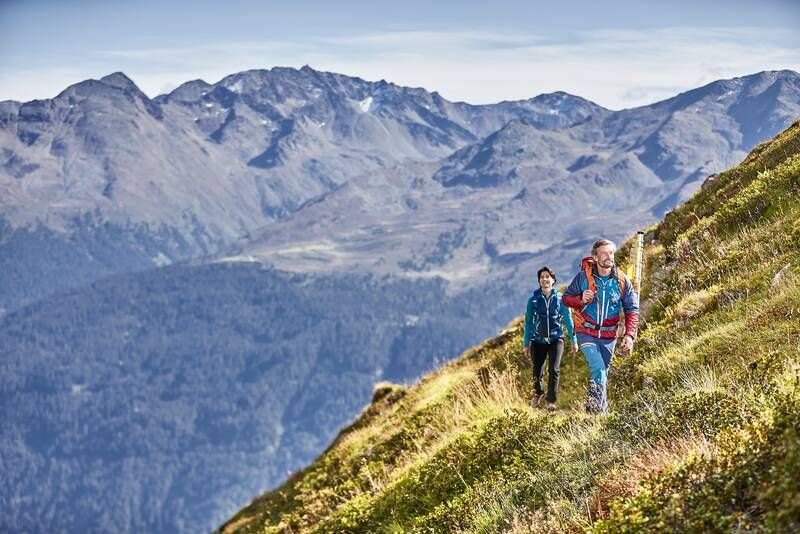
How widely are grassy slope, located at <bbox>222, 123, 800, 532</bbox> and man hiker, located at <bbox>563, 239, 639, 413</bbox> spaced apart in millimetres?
427

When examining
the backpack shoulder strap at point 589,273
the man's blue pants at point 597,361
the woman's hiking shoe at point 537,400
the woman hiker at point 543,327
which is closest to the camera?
the man's blue pants at point 597,361

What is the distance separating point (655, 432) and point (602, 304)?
5332 millimetres

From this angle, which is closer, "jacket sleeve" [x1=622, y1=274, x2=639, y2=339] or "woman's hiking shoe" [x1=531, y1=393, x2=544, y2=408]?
"jacket sleeve" [x1=622, y1=274, x2=639, y2=339]

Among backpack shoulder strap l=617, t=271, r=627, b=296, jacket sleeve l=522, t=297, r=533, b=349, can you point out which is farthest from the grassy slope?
jacket sleeve l=522, t=297, r=533, b=349

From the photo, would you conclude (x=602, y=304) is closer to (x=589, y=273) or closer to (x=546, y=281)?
(x=589, y=273)

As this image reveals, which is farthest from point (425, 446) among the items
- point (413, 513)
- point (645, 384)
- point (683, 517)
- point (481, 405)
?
point (683, 517)

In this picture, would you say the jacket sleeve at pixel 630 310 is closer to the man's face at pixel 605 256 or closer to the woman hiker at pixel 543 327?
the man's face at pixel 605 256

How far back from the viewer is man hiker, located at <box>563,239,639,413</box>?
508 inches

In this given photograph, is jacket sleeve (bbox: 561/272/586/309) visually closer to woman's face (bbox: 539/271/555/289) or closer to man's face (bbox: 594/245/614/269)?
man's face (bbox: 594/245/614/269)

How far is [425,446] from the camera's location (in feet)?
50.3

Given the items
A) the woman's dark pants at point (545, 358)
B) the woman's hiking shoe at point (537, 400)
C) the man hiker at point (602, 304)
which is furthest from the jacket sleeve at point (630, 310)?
the woman's hiking shoe at point (537, 400)

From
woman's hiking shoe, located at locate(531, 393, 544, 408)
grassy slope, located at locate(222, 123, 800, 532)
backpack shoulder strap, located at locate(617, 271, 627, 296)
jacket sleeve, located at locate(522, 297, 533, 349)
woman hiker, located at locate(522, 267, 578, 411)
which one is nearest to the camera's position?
grassy slope, located at locate(222, 123, 800, 532)

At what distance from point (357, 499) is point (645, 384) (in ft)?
15.6

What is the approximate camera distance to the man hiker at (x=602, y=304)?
42.3 feet
